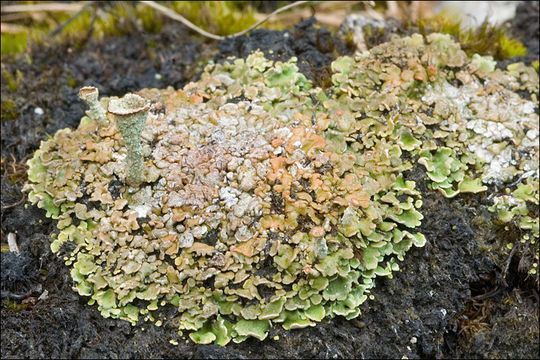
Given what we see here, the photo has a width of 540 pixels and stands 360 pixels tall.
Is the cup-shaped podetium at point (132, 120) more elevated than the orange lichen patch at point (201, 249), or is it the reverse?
the cup-shaped podetium at point (132, 120)

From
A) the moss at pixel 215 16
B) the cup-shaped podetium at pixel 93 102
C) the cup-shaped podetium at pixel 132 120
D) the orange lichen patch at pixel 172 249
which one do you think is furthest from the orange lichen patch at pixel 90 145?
the moss at pixel 215 16

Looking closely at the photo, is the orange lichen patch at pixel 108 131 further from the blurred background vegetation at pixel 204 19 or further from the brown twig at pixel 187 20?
the blurred background vegetation at pixel 204 19

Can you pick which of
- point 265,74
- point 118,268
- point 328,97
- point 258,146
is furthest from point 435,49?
point 118,268

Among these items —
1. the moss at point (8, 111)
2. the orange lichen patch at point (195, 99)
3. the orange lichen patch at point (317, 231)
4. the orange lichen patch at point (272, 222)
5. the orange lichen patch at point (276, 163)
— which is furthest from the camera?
the moss at point (8, 111)

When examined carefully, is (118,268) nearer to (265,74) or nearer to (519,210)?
(265,74)

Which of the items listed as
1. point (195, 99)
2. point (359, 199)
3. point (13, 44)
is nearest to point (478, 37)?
point (359, 199)

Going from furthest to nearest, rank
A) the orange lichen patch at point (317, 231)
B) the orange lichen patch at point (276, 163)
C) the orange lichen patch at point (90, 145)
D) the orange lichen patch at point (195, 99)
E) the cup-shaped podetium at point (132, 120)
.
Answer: the orange lichen patch at point (195, 99) < the orange lichen patch at point (90, 145) < the orange lichen patch at point (276, 163) < the orange lichen patch at point (317, 231) < the cup-shaped podetium at point (132, 120)

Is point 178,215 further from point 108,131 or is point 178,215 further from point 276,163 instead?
point 108,131

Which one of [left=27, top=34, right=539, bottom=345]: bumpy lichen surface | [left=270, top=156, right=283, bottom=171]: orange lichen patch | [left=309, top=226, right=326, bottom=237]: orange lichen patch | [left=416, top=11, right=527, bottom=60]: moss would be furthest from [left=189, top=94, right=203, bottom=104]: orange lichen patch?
[left=416, top=11, right=527, bottom=60]: moss
